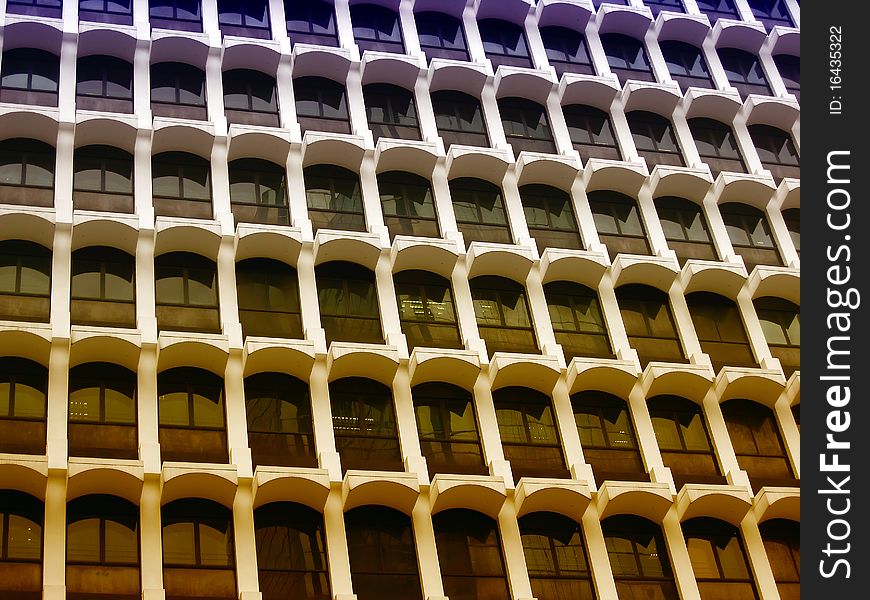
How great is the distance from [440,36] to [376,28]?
84.3 inches

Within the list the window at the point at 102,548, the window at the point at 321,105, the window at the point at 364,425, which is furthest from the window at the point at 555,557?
the window at the point at 321,105

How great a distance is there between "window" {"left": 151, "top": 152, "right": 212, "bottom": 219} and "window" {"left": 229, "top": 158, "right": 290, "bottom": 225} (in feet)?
2.51

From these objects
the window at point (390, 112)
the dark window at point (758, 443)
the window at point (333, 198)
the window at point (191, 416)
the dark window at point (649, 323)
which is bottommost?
the dark window at point (758, 443)

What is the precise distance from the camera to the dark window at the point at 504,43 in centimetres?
3972

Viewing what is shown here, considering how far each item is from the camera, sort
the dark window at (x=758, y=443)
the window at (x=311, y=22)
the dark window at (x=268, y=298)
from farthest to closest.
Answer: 1. the window at (x=311, y=22)
2. the dark window at (x=758, y=443)
3. the dark window at (x=268, y=298)

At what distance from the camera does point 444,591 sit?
28.0 meters

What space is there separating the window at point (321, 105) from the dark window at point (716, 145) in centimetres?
1151

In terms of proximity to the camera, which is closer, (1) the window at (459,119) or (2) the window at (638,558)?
(2) the window at (638,558)

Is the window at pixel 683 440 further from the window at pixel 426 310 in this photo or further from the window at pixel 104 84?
the window at pixel 104 84

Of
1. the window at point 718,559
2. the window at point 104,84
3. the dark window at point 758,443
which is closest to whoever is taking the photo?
the window at point 718,559
